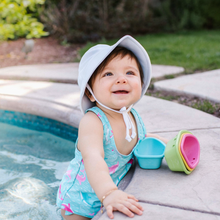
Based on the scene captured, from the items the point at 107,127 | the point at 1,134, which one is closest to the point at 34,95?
the point at 1,134

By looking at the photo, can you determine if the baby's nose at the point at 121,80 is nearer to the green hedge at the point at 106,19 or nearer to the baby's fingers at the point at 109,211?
the baby's fingers at the point at 109,211

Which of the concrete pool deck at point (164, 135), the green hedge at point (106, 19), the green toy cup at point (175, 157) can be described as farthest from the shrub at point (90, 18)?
the green toy cup at point (175, 157)

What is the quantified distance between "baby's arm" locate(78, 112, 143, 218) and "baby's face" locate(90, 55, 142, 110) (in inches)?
5.4

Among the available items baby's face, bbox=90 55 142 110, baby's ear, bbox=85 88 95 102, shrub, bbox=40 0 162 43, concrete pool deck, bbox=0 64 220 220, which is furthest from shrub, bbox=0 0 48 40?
baby's face, bbox=90 55 142 110

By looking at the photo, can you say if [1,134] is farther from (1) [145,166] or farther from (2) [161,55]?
(2) [161,55]

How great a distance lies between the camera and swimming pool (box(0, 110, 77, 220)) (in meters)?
1.85

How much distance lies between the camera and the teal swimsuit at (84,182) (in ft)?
5.07

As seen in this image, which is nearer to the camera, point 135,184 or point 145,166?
point 135,184

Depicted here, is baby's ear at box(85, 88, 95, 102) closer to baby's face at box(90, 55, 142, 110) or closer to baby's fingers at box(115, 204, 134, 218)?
baby's face at box(90, 55, 142, 110)

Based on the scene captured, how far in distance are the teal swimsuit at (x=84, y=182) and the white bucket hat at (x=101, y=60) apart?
0.12m

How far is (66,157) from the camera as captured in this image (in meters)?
2.50

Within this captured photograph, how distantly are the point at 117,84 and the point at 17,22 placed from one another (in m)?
6.92

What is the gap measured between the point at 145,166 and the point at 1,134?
6.32 feet

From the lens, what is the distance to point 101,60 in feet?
4.76
